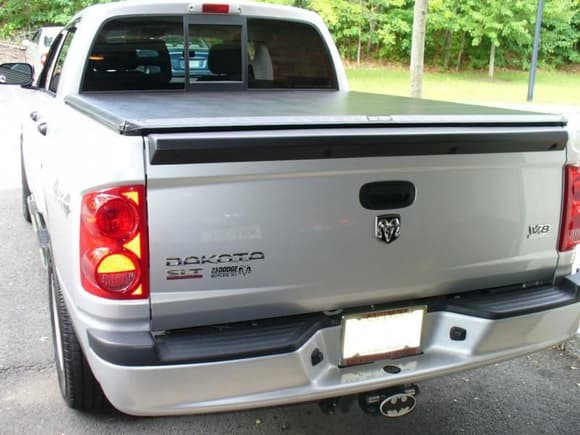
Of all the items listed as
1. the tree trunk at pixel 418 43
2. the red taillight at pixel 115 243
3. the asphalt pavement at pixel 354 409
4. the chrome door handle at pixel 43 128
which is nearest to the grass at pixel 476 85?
the tree trunk at pixel 418 43

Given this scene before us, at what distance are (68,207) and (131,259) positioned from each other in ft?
1.26

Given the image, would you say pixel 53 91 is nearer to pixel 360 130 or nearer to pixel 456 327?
pixel 360 130

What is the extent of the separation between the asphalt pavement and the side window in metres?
1.72

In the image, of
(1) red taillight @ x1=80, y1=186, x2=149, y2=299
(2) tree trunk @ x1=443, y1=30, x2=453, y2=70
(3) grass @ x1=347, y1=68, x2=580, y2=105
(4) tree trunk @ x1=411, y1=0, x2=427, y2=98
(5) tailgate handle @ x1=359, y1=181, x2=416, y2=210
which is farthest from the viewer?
(2) tree trunk @ x1=443, y1=30, x2=453, y2=70

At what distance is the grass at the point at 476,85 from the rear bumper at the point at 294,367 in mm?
17817

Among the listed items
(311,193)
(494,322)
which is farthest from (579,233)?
(311,193)

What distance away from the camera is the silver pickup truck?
1.96 meters

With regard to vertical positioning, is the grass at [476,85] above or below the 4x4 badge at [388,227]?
below

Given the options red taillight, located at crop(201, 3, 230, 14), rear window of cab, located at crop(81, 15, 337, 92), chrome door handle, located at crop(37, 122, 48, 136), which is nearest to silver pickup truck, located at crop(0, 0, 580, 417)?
chrome door handle, located at crop(37, 122, 48, 136)

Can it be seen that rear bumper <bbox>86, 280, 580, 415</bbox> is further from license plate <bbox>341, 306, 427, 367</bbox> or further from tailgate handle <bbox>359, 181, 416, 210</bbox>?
tailgate handle <bbox>359, 181, 416, 210</bbox>

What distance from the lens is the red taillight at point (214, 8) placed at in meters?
4.18

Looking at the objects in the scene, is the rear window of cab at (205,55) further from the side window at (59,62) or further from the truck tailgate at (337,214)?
the truck tailgate at (337,214)

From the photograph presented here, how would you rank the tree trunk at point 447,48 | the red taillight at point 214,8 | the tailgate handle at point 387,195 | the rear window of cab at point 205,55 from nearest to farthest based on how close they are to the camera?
1. the tailgate handle at point 387,195
2. the rear window of cab at point 205,55
3. the red taillight at point 214,8
4. the tree trunk at point 447,48

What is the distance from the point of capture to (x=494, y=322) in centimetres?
A: 237
